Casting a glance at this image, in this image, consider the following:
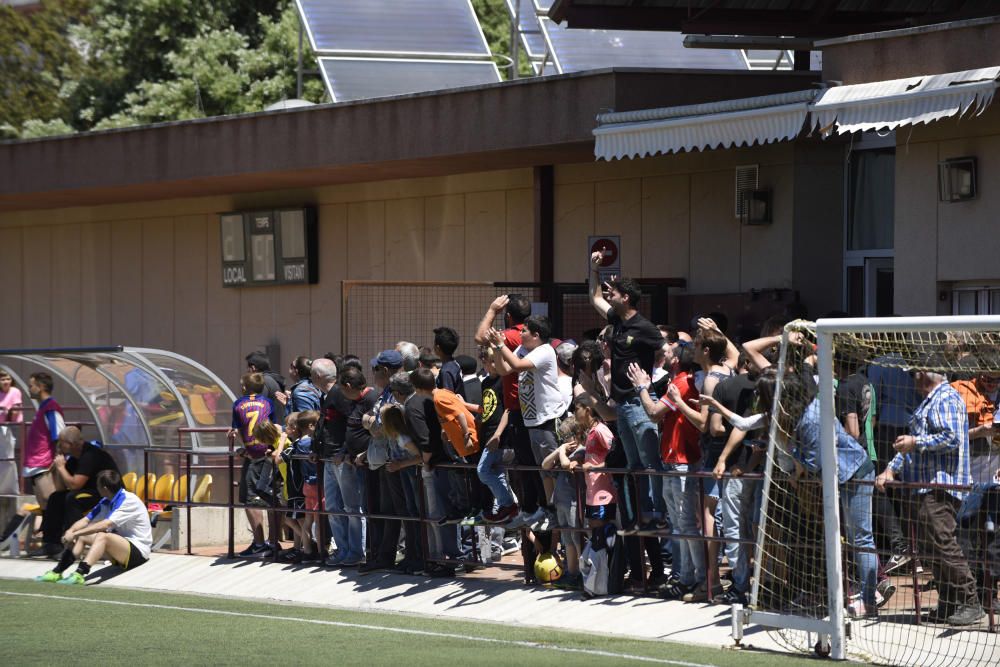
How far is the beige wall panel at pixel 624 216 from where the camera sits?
18.9 metres

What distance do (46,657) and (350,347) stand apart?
36.1 feet

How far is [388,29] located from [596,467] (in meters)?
12.3

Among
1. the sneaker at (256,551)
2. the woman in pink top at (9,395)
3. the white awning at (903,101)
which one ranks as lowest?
the sneaker at (256,551)

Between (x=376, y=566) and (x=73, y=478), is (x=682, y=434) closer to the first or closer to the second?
(x=376, y=566)

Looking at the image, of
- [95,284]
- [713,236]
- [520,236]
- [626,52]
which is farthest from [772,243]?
[95,284]

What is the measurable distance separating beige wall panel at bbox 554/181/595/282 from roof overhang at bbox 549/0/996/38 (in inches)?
84.4

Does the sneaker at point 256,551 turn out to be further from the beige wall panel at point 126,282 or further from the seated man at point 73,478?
the beige wall panel at point 126,282

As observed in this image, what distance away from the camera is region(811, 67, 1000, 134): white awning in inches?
491

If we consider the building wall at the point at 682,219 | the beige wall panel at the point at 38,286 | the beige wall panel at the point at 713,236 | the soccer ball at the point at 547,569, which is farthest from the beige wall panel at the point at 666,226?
the beige wall panel at the point at 38,286

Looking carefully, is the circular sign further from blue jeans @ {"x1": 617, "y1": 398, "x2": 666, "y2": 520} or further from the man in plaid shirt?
the man in plaid shirt

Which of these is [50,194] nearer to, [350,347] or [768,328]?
[350,347]

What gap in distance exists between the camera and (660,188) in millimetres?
18672

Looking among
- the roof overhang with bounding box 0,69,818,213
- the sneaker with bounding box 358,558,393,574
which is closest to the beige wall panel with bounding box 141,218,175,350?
the roof overhang with bounding box 0,69,818,213

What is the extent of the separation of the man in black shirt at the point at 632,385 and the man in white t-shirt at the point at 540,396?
699mm
